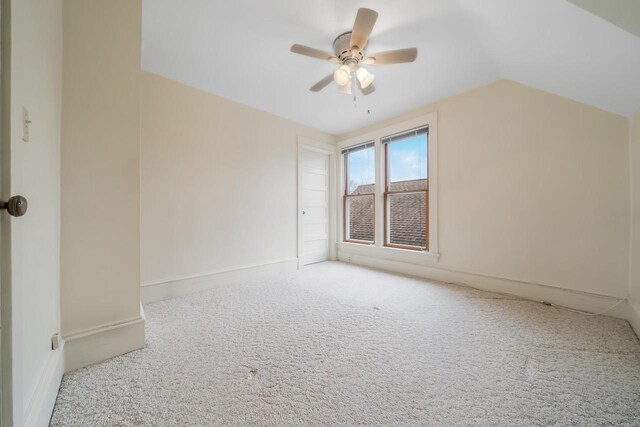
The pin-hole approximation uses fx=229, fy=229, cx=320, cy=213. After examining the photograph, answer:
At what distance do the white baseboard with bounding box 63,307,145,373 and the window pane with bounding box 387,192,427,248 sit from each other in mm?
3221

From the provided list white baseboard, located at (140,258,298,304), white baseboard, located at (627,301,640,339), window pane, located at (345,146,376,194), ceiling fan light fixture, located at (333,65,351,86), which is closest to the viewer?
white baseboard, located at (627,301,640,339)

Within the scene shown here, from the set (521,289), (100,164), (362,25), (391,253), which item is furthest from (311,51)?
(521,289)

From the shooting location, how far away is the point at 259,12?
5.64ft

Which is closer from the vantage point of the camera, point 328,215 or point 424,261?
→ point 424,261

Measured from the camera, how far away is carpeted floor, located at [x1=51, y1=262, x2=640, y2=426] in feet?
3.43

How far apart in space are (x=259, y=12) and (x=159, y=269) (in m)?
2.56

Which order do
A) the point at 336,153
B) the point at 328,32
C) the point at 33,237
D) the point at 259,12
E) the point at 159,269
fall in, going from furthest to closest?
the point at 336,153
the point at 159,269
the point at 328,32
the point at 259,12
the point at 33,237

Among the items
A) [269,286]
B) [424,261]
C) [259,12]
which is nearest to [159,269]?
[269,286]

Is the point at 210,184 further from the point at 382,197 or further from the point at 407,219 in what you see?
the point at 407,219

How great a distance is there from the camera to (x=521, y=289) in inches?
95.3

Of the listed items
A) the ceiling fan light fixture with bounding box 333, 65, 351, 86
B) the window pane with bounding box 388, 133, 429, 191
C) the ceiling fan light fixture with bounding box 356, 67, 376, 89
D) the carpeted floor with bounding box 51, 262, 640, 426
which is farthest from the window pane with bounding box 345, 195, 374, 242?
the ceiling fan light fixture with bounding box 333, 65, 351, 86

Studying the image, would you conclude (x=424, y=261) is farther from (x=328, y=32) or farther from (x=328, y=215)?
(x=328, y=32)

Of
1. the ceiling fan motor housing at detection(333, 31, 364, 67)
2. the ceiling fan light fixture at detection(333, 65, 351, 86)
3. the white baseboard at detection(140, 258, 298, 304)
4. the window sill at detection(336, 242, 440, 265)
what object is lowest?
the white baseboard at detection(140, 258, 298, 304)

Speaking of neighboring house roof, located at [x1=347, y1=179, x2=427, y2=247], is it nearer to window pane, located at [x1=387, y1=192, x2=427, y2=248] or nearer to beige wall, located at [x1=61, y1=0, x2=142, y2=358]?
window pane, located at [x1=387, y1=192, x2=427, y2=248]
